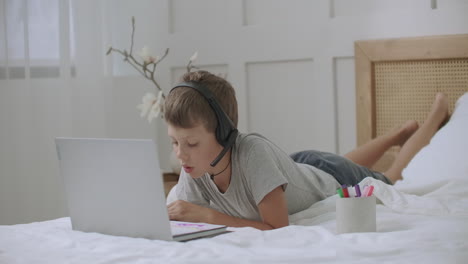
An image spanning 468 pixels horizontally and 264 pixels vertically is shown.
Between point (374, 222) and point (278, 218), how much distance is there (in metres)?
0.25

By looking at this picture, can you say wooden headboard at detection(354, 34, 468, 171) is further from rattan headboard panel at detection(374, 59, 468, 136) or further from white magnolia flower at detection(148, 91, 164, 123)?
white magnolia flower at detection(148, 91, 164, 123)

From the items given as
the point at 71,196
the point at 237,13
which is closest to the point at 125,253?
the point at 71,196

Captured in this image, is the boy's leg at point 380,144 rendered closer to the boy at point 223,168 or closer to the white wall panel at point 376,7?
the white wall panel at point 376,7

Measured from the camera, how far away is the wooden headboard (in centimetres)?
247

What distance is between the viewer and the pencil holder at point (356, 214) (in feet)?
4.68

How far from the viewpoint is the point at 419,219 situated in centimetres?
157

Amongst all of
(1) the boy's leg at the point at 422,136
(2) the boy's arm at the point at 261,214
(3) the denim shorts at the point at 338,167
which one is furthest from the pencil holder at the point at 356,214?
(1) the boy's leg at the point at 422,136

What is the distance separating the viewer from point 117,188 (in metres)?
1.42

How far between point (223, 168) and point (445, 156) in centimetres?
76

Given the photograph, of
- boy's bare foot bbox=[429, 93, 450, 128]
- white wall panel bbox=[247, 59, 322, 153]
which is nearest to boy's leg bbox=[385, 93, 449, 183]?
boy's bare foot bbox=[429, 93, 450, 128]

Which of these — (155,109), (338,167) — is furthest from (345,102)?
(155,109)

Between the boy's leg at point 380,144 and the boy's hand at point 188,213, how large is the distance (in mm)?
971

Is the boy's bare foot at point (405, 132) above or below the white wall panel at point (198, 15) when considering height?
below

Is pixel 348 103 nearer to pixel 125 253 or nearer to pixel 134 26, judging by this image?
pixel 134 26
